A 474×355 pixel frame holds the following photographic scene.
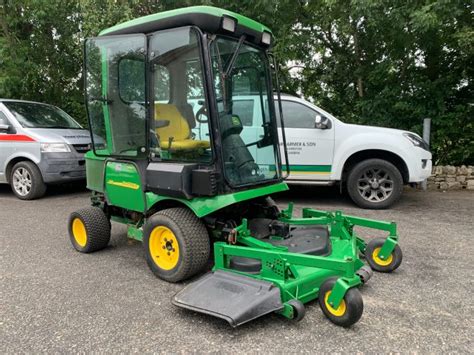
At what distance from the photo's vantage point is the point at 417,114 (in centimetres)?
837

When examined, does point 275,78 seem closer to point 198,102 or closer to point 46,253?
point 198,102

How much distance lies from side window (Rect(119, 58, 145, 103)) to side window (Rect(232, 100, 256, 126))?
0.89 metres

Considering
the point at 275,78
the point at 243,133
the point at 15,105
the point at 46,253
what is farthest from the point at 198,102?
the point at 15,105

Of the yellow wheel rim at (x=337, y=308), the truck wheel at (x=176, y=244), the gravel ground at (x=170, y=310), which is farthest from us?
the truck wheel at (x=176, y=244)

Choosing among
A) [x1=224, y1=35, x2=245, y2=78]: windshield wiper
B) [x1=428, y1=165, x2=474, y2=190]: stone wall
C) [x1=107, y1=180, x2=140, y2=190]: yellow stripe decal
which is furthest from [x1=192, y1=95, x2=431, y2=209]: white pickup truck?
[x1=107, y1=180, x2=140, y2=190]: yellow stripe decal

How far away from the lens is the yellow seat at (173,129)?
3689 mm

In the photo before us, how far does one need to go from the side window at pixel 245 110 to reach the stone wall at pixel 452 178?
611 centimetres

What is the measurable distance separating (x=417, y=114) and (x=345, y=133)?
264 centimetres

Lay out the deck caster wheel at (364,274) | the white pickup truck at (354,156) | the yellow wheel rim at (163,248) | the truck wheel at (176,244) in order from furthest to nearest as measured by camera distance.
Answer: the white pickup truck at (354,156), the yellow wheel rim at (163,248), the truck wheel at (176,244), the deck caster wheel at (364,274)

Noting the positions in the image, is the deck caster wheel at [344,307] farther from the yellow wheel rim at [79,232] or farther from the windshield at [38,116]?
the windshield at [38,116]

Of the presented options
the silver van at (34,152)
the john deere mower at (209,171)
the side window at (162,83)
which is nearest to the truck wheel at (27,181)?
the silver van at (34,152)

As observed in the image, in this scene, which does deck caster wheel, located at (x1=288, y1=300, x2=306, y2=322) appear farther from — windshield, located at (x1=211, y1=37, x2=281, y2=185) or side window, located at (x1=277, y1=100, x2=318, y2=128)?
side window, located at (x1=277, y1=100, x2=318, y2=128)

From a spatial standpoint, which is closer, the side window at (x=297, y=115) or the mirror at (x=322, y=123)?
the mirror at (x=322, y=123)

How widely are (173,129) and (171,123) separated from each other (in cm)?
6
